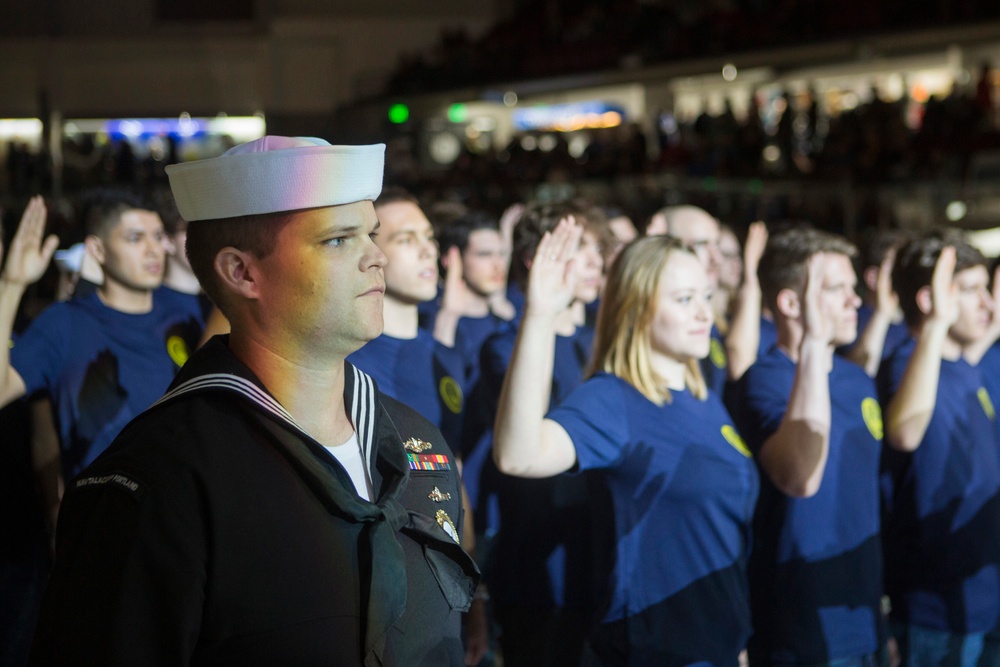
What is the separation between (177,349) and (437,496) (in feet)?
7.57

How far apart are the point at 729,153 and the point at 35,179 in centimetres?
899

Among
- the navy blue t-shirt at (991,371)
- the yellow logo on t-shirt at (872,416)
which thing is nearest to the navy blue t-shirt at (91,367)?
Answer: the yellow logo on t-shirt at (872,416)

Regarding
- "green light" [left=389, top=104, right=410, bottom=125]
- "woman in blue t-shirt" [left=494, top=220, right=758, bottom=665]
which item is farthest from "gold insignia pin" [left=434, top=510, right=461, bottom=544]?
"green light" [left=389, top=104, right=410, bottom=125]

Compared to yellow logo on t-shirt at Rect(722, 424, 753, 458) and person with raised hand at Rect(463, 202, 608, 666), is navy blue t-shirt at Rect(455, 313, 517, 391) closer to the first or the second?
person with raised hand at Rect(463, 202, 608, 666)

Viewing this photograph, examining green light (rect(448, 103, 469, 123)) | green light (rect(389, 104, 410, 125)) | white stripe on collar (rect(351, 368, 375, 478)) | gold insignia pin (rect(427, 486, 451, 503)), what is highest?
green light (rect(448, 103, 469, 123))

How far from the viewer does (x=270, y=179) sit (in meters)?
1.52

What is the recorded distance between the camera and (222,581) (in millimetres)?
1376

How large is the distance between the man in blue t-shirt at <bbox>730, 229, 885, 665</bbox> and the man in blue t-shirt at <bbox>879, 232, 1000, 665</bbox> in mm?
207

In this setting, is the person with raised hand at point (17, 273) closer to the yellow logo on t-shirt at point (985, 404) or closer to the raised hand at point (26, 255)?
the raised hand at point (26, 255)

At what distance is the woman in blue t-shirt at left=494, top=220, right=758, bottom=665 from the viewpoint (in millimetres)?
2479

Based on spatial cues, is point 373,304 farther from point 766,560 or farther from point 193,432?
point 766,560

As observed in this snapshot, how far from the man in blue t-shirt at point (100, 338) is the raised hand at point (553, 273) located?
1685 millimetres

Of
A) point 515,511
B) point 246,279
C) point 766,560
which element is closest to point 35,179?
point 515,511

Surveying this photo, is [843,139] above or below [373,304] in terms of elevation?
above
